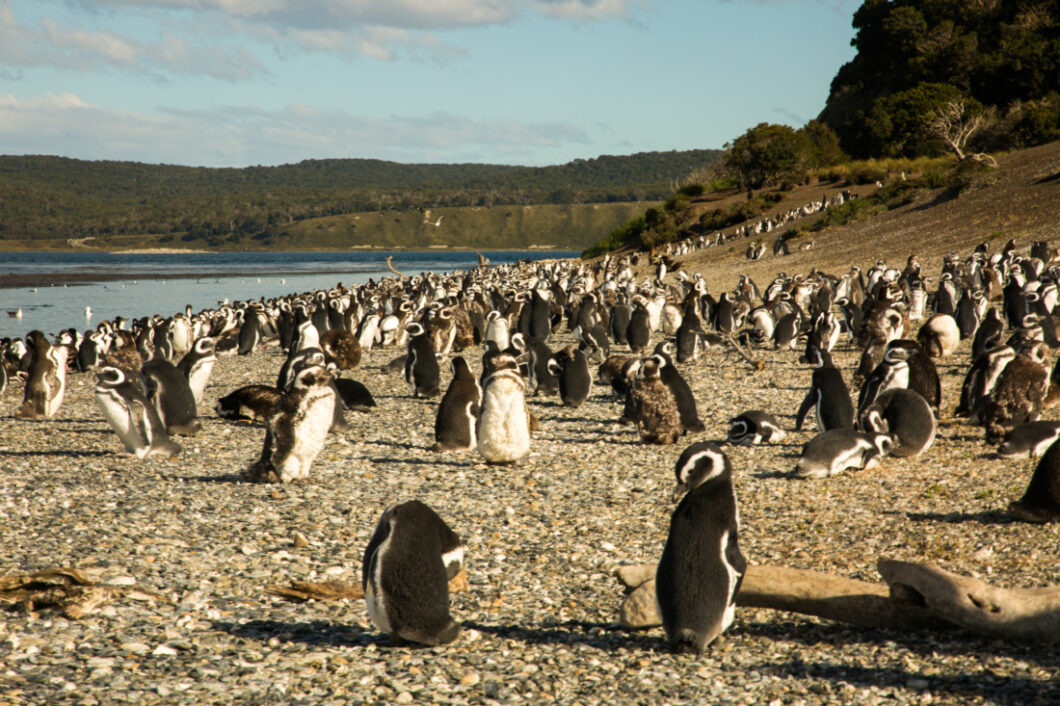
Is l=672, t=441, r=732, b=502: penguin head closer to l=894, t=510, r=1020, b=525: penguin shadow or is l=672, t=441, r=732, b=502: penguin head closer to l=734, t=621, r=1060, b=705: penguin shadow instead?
l=734, t=621, r=1060, b=705: penguin shadow

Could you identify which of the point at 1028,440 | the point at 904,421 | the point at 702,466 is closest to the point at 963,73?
the point at 904,421

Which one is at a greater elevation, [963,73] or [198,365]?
[963,73]

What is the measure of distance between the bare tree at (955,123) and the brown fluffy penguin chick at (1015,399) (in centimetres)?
4181

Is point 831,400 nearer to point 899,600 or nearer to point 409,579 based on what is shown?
point 899,600

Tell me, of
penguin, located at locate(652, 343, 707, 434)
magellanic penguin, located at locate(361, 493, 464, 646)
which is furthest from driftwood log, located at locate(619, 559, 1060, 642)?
penguin, located at locate(652, 343, 707, 434)

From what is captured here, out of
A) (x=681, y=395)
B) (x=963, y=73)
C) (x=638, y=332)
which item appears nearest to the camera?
(x=681, y=395)

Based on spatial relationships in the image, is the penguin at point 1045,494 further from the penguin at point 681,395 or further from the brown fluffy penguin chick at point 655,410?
the penguin at point 681,395

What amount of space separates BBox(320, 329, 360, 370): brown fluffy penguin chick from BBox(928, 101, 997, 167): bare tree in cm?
3877

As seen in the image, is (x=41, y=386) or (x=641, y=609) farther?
(x=41, y=386)

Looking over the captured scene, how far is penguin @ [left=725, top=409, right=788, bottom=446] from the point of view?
10422 mm

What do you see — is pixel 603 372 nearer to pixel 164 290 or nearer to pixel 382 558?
pixel 382 558

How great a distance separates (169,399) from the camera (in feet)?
37.7

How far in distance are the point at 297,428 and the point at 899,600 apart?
5806mm

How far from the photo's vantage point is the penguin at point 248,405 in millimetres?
12844
